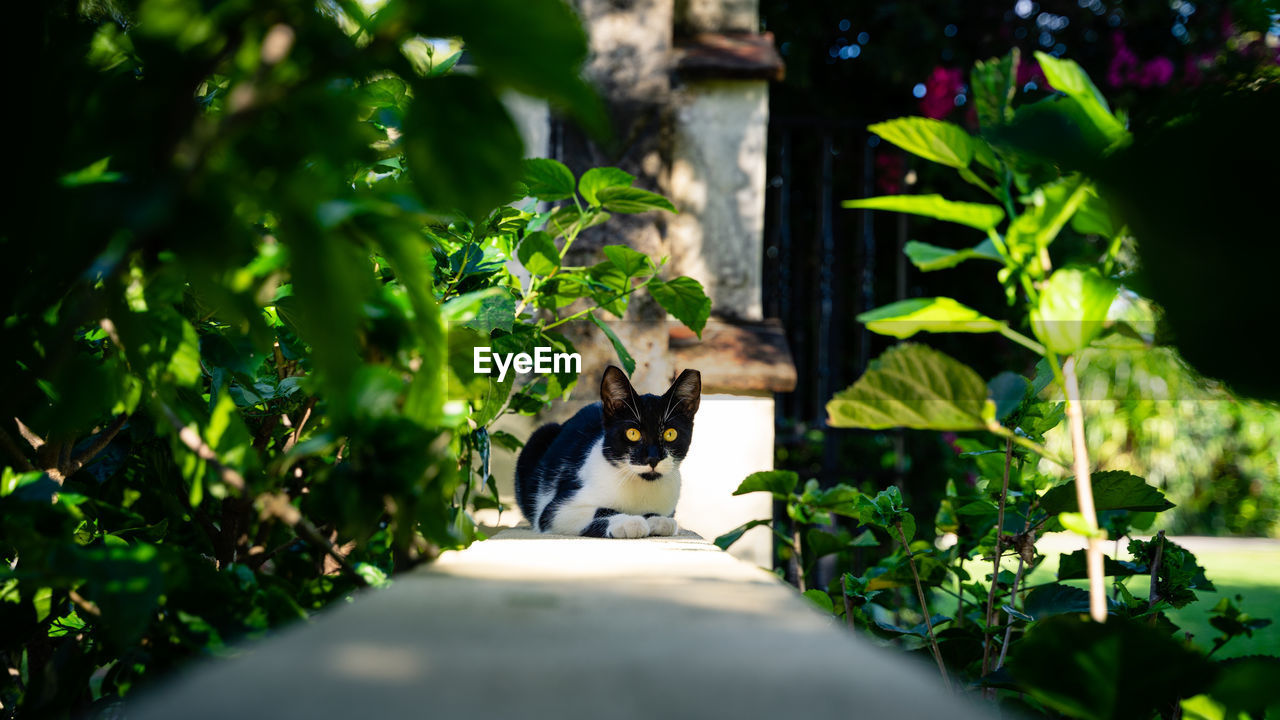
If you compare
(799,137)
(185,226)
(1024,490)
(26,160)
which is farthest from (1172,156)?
(799,137)

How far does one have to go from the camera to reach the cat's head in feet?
5.82

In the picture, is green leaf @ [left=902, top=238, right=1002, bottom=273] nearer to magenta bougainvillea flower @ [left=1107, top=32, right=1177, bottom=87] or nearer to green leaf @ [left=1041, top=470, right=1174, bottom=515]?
green leaf @ [left=1041, top=470, right=1174, bottom=515]

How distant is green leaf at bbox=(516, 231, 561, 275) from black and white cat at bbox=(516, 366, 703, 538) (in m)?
0.46

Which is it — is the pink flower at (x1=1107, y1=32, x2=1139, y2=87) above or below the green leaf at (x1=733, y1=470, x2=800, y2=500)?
above

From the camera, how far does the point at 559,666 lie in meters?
0.43

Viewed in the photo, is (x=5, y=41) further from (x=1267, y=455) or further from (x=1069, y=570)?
(x=1267, y=455)

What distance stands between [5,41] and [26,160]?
89mm

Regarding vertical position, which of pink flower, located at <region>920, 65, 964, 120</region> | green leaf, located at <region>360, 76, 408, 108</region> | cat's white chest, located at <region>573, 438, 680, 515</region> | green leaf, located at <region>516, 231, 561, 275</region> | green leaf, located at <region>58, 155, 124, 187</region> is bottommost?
cat's white chest, located at <region>573, 438, 680, 515</region>

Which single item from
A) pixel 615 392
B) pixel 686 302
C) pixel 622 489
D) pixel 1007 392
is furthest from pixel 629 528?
pixel 1007 392

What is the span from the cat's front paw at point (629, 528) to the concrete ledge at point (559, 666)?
93 centimetres

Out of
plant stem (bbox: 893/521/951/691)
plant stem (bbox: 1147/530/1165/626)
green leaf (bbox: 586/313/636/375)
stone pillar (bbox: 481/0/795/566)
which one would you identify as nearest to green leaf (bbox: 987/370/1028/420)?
plant stem (bbox: 893/521/951/691)

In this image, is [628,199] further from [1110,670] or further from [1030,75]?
[1030,75]

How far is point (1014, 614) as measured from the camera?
1030 millimetres

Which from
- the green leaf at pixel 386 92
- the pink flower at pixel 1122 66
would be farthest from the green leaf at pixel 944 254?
the pink flower at pixel 1122 66
